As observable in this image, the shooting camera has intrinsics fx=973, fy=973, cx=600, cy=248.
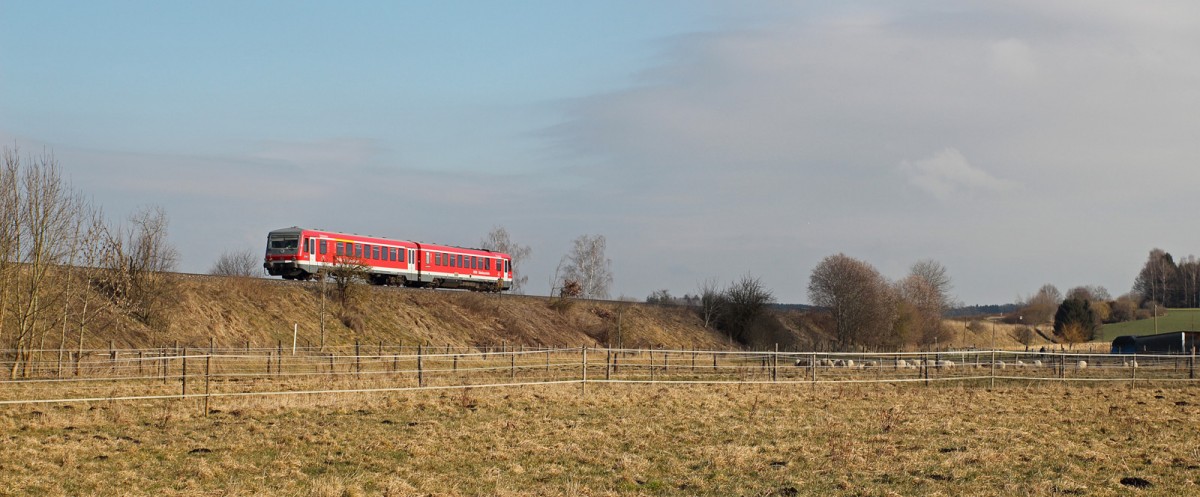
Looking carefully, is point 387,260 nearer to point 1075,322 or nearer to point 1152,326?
point 1075,322

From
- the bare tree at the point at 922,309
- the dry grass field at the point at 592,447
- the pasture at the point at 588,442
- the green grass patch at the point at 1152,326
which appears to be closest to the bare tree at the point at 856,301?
the bare tree at the point at 922,309

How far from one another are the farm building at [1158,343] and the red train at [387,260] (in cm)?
3705

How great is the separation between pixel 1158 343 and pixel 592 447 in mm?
53413

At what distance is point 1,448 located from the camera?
44.4 feet

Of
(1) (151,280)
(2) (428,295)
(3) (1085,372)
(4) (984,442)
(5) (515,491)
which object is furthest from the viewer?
(2) (428,295)

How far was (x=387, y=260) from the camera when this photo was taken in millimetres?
50844

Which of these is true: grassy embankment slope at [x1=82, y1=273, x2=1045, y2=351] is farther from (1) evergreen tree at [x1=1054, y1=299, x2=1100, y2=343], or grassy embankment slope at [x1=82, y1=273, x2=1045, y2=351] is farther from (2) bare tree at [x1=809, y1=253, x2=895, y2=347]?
(1) evergreen tree at [x1=1054, y1=299, x2=1100, y2=343]

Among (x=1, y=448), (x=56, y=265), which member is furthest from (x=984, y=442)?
(x=56, y=265)

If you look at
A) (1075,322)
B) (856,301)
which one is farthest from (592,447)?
(1075,322)

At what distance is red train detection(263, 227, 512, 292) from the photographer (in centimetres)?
4681

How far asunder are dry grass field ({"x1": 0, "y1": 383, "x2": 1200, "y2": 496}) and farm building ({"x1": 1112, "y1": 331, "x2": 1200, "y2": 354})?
120 ft

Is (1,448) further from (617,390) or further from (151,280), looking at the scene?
(151,280)

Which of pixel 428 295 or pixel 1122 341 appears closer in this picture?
pixel 428 295

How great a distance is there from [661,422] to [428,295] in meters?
37.8
